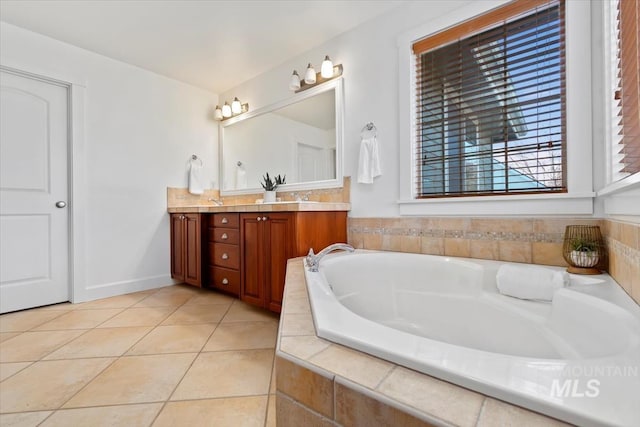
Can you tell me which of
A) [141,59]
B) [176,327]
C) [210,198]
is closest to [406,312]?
[176,327]

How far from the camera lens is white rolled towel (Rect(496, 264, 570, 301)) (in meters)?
1.25

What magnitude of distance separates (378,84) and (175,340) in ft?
7.28

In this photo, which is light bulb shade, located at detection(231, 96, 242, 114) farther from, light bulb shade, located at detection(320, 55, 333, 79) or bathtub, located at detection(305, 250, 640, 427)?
bathtub, located at detection(305, 250, 640, 427)

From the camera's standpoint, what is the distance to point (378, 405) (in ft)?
1.64

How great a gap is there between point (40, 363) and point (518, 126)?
2873 mm

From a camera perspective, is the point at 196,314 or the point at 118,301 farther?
the point at 118,301

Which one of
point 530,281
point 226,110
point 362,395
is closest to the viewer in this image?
point 362,395

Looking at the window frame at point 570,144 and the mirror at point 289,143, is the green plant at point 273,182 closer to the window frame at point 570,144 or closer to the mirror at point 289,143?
the mirror at point 289,143

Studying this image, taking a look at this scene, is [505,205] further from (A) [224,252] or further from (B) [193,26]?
(B) [193,26]

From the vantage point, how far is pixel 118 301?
257cm

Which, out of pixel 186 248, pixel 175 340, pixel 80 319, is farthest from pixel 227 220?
pixel 80 319

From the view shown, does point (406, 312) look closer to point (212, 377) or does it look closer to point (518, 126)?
point (212, 377)

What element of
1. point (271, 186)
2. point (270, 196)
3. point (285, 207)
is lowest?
point (285, 207)

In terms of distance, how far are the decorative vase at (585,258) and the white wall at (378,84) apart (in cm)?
100
